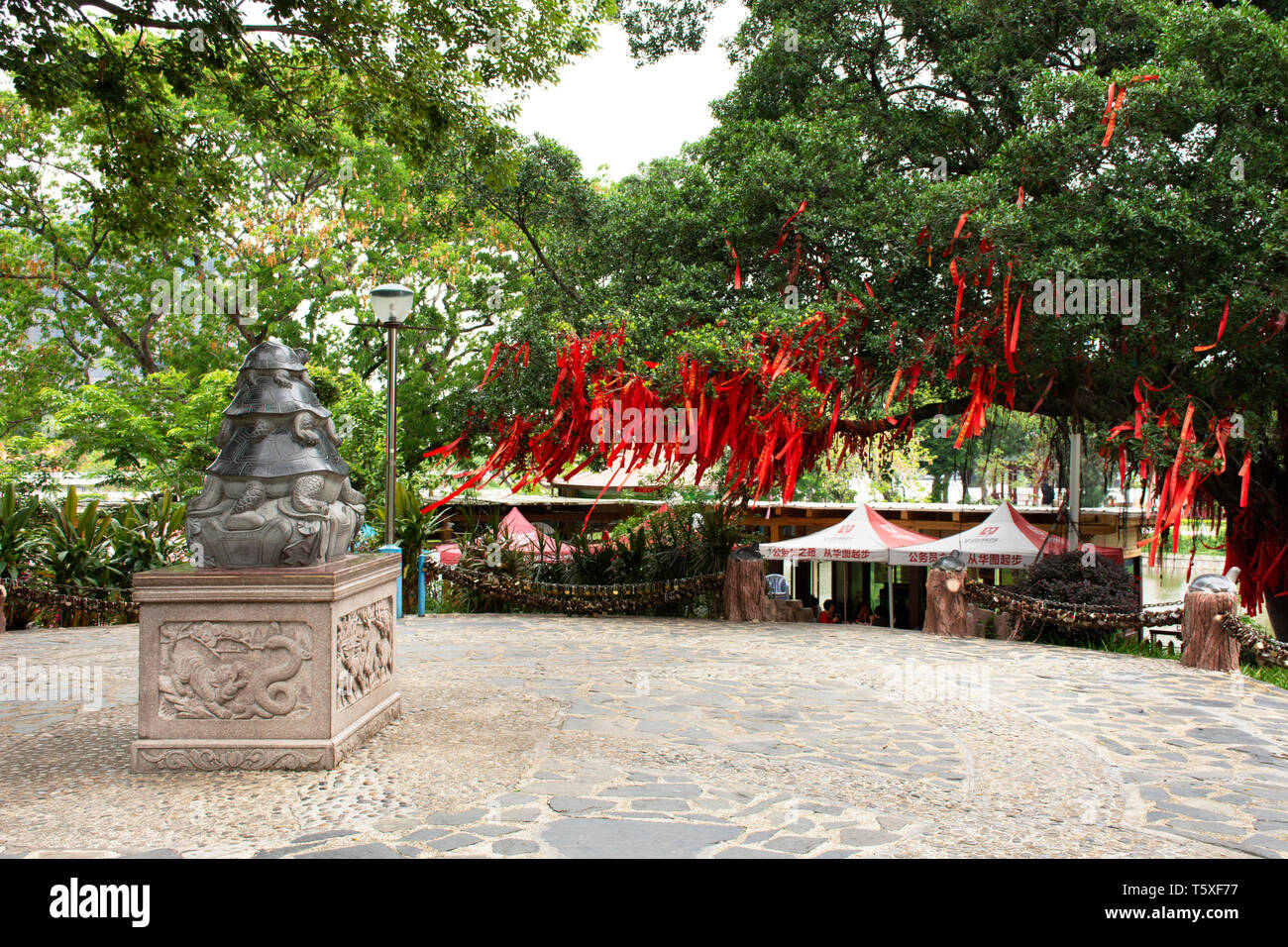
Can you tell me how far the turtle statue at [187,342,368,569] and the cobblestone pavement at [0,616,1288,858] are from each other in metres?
1.27

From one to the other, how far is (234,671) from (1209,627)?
951 centimetres

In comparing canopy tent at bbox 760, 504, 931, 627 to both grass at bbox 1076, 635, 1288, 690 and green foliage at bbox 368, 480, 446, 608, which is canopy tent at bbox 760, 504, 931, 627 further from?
green foliage at bbox 368, 480, 446, 608

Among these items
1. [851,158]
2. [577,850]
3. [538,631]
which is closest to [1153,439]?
[851,158]

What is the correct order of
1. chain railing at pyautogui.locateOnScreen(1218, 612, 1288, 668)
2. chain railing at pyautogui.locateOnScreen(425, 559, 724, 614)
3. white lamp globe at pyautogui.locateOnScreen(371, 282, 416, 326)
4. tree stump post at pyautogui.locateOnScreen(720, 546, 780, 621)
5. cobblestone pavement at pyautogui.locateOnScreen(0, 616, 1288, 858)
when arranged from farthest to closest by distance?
chain railing at pyautogui.locateOnScreen(425, 559, 724, 614), tree stump post at pyautogui.locateOnScreen(720, 546, 780, 621), white lamp globe at pyautogui.locateOnScreen(371, 282, 416, 326), chain railing at pyautogui.locateOnScreen(1218, 612, 1288, 668), cobblestone pavement at pyautogui.locateOnScreen(0, 616, 1288, 858)

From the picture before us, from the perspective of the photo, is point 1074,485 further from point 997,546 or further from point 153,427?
point 153,427

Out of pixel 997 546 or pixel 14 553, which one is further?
pixel 997 546

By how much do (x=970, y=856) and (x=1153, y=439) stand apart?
7.73 metres

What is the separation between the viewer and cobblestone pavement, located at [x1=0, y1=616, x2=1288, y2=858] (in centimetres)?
444

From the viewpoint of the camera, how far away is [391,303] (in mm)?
12000

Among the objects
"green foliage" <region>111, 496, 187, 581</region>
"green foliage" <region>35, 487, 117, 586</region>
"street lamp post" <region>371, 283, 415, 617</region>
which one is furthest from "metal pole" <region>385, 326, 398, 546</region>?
"green foliage" <region>35, 487, 117, 586</region>

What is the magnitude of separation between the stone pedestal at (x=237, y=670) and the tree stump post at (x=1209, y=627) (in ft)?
29.4

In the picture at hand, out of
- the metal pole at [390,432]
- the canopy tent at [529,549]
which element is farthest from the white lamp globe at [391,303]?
Answer: the canopy tent at [529,549]

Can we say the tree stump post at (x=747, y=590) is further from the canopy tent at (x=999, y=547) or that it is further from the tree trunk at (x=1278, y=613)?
the tree trunk at (x=1278, y=613)

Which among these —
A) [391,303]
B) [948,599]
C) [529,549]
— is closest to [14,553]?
[391,303]
